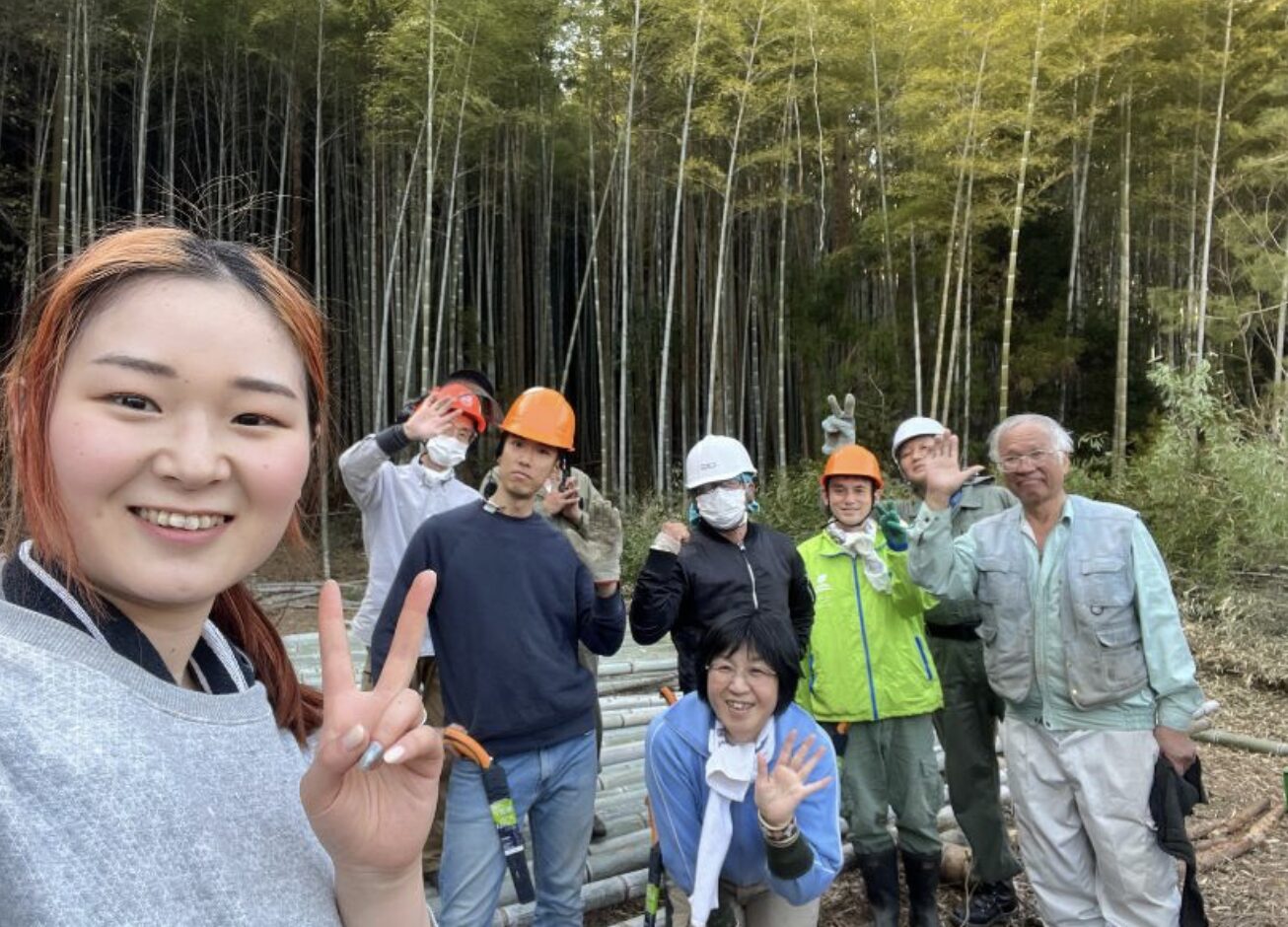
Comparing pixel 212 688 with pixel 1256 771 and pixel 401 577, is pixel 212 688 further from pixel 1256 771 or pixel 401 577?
pixel 1256 771

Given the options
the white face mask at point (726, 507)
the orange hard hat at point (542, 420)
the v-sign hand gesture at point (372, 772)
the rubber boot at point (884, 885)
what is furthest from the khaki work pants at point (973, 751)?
the v-sign hand gesture at point (372, 772)

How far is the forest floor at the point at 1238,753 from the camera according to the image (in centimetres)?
287

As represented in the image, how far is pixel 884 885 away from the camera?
2.62m

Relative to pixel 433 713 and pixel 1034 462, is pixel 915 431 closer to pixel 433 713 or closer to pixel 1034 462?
pixel 1034 462

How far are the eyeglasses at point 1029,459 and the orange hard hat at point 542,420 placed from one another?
4.17 feet

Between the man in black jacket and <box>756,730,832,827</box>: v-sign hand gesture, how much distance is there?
31.3 inches

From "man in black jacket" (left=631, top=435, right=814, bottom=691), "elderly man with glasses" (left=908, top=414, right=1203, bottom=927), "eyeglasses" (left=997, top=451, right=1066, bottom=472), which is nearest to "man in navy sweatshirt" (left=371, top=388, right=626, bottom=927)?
"man in black jacket" (left=631, top=435, right=814, bottom=691)

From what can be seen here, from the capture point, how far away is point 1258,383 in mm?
10938

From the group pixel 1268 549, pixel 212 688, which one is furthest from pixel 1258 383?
pixel 212 688

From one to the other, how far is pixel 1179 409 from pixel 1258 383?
195 inches

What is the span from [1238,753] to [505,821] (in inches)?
160

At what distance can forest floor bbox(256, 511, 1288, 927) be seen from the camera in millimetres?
2873

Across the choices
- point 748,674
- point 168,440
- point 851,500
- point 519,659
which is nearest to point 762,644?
point 748,674

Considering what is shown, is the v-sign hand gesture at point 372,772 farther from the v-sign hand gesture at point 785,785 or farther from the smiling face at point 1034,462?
the smiling face at point 1034,462
